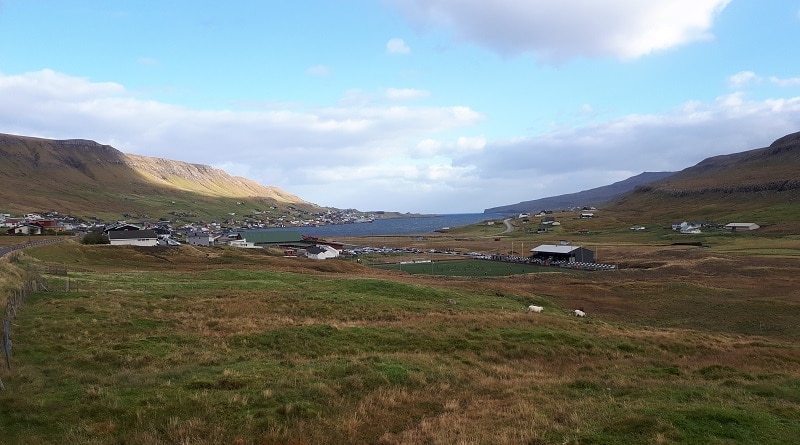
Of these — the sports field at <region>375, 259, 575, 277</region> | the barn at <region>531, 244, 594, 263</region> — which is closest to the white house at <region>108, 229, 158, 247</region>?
the sports field at <region>375, 259, 575, 277</region>

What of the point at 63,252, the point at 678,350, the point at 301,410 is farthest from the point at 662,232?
the point at 301,410

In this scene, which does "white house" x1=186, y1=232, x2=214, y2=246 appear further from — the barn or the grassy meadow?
the grassy meadow

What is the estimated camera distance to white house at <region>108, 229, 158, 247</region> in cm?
9012

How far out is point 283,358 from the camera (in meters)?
18.3

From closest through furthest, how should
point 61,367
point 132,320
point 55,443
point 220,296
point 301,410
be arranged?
point 55,443 < point 301,410 < point 61,367 < point 132,320 < point 220,296

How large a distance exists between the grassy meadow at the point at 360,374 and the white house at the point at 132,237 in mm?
57609

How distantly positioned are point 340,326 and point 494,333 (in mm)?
7940

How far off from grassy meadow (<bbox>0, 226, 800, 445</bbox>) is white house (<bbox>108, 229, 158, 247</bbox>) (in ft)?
189

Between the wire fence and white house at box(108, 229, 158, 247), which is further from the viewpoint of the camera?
white house at box(108, 229, 158, 247)

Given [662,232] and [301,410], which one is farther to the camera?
[662,232]

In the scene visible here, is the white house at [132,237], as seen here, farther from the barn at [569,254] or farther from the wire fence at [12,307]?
the barn at [569,254]

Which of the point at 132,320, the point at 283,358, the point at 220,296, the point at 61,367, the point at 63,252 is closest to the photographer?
the point at 61,367

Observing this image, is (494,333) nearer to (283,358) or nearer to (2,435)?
(283,358)

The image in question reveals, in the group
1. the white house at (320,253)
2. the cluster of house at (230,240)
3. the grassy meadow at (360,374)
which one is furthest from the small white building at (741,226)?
the grassy meadow at (360,374)
